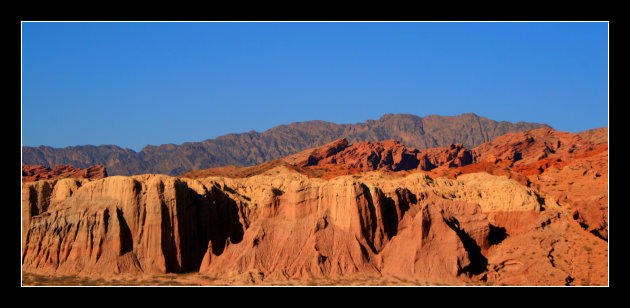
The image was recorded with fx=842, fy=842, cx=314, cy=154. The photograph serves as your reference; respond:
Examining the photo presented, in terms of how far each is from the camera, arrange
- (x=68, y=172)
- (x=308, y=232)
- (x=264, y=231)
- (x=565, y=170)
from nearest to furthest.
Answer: (x=308, y=232)
(x=264, y=231)
(x=565, y=170)
(x=68, y=172)

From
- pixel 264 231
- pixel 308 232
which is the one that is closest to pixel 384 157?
pixel 308 232

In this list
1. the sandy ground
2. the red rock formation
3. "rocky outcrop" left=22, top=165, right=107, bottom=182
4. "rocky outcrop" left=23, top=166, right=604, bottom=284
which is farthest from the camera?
"rocky outcrop" left=22, top=165, right=107, bottom=182

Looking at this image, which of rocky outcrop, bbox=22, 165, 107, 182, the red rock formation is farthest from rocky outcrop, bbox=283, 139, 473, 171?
the red rock formation

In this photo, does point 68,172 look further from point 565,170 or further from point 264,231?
point 565,170

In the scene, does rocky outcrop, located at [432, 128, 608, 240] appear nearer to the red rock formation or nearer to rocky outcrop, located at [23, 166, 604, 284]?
the red rock formation

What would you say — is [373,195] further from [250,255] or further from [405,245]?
[250,255]

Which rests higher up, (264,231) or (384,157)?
(384,157)

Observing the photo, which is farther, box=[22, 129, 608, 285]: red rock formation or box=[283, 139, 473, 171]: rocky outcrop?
Result: box=[283, 139, 473, 171]: rocky outcrop

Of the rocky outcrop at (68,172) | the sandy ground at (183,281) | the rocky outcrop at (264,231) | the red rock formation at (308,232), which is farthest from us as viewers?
the rocky outcrop at (68,172)

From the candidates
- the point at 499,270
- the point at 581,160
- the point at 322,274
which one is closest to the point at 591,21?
the point at 499,270

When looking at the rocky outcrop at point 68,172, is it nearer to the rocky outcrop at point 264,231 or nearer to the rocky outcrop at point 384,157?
the rocky outcrop at point 384,157

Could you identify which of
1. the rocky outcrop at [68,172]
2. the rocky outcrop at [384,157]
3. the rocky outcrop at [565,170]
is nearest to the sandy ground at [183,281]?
the rocky outcrop at [565,170]

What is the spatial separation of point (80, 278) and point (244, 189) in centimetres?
2302

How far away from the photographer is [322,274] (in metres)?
66.7
